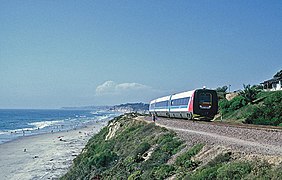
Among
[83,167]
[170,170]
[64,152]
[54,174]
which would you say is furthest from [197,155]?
[64,152]

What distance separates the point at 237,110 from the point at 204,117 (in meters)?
14.0

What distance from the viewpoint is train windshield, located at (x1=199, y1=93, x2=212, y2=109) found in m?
30.3

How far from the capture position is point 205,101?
30.5m

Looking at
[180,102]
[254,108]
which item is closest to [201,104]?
[180,102]

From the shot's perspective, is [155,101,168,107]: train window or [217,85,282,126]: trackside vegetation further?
[155,101,168,107]: train window

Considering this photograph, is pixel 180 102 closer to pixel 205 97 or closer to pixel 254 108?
Answer: pixel 205 97

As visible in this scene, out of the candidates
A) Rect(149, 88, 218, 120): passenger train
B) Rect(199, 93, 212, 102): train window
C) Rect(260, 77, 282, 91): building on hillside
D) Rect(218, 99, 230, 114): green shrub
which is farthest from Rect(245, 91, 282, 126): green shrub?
Rect(260, 77, 282, 91): building on hillside

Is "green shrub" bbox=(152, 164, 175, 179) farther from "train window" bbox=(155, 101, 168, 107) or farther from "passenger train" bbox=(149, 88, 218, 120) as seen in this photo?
"train window" bbox=(155, 101, 168, 107)

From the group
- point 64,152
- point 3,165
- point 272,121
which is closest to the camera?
point 272,121

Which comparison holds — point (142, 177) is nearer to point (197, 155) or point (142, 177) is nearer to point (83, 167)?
point (197, 155)

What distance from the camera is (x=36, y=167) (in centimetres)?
4138

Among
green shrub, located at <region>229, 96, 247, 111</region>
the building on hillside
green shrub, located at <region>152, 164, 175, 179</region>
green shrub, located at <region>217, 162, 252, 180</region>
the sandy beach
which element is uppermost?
the building on hillside

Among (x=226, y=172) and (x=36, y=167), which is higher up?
(x=226, y=172)

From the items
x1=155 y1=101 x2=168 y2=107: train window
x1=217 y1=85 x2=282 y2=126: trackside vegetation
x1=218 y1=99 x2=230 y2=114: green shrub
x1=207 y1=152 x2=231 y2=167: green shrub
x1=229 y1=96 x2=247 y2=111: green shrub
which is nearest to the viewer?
x1=207 y1=152 x2=231 y2=167: green shrub
